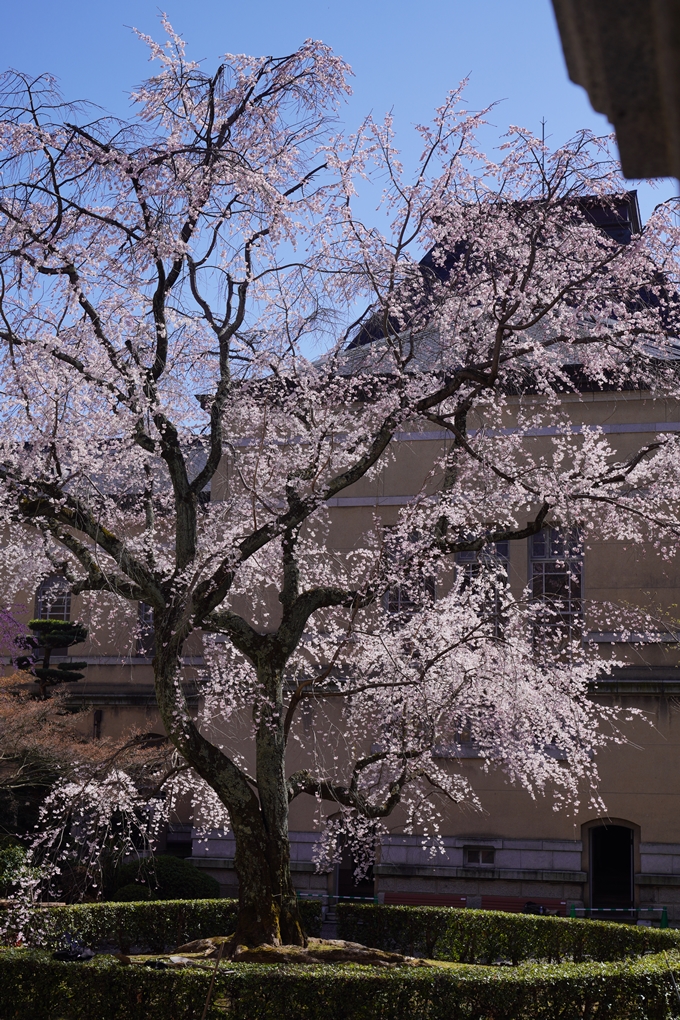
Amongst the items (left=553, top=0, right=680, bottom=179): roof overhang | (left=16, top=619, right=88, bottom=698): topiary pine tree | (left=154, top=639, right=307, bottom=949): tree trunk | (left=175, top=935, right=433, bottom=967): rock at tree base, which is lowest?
(left=175, top=935, right=433, bottom=967): rock at tree base

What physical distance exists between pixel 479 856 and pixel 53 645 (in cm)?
1116

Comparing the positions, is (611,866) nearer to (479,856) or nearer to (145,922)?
(479,856)

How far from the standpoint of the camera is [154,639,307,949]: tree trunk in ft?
36.3

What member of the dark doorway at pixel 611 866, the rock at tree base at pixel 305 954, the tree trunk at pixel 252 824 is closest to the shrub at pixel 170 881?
the rock at tree base at pixel 305 954

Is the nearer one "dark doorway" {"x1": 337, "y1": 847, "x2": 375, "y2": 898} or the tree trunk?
the tree trunk

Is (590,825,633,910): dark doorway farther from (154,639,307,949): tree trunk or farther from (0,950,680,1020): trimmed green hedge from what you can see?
(0,950,680,1020): trimmed green hedge

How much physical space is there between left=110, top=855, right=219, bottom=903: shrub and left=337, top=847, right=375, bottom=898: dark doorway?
130 inches

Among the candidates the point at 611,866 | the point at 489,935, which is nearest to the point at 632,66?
the point at 489,935

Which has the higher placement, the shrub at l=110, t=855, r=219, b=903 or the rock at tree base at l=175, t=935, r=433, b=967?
the rock at tree base at l=175, t=935, r=433, b=967

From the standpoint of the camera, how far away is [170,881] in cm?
1888

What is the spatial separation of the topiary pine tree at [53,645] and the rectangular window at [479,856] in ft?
32.7

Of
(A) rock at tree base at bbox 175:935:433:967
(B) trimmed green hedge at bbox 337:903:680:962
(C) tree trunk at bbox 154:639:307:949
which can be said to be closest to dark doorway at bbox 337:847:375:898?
(B) trimmed green hedge at bbox 337:903:680:962

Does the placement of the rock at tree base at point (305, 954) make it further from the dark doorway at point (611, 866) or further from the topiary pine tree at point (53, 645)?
the topiary pine tree at point (53, 645)

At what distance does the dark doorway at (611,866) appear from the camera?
1981cm
